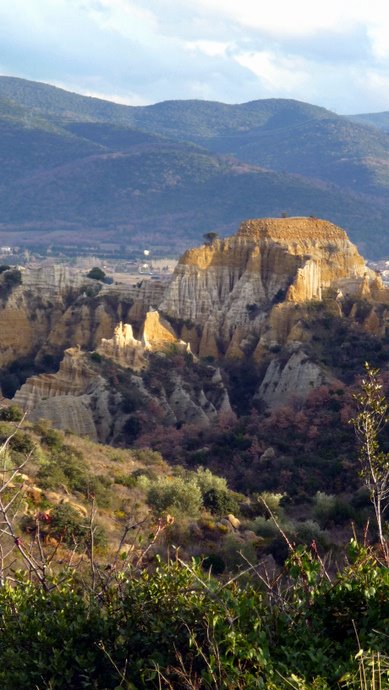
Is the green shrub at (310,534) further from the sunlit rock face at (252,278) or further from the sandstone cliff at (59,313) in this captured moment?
the sandstone cliff at (59,313)

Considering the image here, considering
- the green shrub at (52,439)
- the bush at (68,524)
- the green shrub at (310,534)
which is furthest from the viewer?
the green shrub at (52,439)

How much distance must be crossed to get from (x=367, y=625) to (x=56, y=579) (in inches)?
176

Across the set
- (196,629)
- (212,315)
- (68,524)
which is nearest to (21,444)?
(68,524)

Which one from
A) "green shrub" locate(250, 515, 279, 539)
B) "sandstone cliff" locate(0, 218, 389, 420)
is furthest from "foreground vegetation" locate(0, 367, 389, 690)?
"sandstone cliff" locate(0, 218, 389, 420)

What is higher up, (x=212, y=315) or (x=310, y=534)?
(x=212, y=315)

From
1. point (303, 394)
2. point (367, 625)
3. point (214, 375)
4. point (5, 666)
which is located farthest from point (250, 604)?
point (214, 375)

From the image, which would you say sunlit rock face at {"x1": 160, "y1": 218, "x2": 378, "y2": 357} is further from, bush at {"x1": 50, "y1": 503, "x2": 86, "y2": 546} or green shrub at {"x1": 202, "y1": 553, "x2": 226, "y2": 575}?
green shrub at {"x1": 202, "y1": 553, "x2": 226, "y2": 575}

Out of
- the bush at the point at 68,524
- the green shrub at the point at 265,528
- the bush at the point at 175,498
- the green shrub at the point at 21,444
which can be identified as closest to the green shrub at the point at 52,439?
the green shrub at the point at 21,444

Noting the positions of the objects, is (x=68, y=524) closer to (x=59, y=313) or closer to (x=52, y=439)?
(x=52, y=439)

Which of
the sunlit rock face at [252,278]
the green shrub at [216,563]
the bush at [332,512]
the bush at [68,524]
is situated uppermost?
the sunlit rock face at [252,278]

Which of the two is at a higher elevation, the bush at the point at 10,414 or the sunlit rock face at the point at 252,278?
the sunlit rock face at the point at 252,278

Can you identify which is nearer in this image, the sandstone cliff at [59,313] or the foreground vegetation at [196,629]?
the foreground vegetation at [196,629]

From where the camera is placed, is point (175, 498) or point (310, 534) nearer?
point (310, 534)

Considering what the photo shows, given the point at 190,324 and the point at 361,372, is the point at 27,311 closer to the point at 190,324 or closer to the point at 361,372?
the point at 190,324
